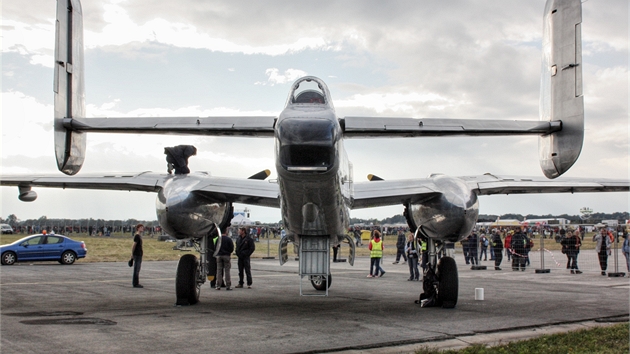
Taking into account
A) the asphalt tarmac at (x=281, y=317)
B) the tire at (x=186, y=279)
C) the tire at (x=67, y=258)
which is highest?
the tire at (x=186, y=279)

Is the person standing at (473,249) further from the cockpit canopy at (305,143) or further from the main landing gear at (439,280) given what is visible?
the cockpit canopy at (305,143)

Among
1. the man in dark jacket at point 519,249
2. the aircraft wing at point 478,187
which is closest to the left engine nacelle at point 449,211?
the aircraft wing at point 478,187

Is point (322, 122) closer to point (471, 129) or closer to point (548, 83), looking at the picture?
Result: point (471, 129)

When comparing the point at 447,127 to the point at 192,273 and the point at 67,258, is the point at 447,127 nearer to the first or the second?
the point at 192,273

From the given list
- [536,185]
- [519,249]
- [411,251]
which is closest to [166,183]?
[536,185]

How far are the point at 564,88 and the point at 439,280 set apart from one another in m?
5.14

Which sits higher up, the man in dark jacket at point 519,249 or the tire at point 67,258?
the man in dark jacket at point 519,249

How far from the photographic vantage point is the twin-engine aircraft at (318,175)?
28.3 feet

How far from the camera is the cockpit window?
31.2 feet

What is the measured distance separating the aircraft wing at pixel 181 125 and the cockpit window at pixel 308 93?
0.76m

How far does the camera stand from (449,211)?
11586 millimetres

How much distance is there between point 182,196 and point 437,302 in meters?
5.90

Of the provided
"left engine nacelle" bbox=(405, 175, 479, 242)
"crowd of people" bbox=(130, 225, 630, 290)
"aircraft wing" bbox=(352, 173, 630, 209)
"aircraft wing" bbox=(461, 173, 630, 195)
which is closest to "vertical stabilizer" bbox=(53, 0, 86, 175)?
"crowd of people" bbox=(130, 225, 630, 290)

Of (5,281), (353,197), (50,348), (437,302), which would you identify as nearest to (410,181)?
(353,197)
